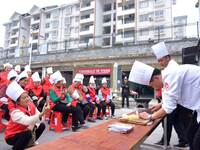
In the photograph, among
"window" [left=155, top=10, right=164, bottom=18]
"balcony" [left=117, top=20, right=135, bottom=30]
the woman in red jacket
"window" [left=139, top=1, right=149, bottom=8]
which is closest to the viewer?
the woman in red jacket

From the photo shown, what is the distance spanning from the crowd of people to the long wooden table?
1011 mm

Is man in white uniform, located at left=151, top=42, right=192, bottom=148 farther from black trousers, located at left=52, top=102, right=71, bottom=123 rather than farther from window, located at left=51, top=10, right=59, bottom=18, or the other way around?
window, located at left=51, top=10, right=59, bottom=18

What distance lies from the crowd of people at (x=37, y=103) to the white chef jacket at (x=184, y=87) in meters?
1.50

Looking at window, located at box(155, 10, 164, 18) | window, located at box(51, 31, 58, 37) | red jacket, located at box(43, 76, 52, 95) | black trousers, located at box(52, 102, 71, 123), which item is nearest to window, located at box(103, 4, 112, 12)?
window, located at box(155, 10, 164, 18)

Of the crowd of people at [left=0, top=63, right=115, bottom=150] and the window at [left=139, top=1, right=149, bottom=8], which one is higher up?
the window at [left=139, top=1, right=149, bottom=8]

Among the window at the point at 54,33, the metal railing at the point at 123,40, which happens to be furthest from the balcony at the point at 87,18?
the metal railing at the point at 123,40

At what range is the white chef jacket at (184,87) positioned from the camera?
183 cm

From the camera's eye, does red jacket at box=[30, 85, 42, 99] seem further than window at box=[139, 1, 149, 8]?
No

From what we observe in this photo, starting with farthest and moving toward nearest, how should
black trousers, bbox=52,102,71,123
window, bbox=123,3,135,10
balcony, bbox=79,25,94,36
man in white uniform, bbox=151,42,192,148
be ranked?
balcony, bbox=79,25,94,36 → window, bbox=123,3,135,10 → black trousers, bbox=52,102,71,123 → man in white uniform, bbox=151,42,192,148

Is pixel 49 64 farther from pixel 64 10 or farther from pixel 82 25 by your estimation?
pixel 64 10

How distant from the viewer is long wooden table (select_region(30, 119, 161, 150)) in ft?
4.88

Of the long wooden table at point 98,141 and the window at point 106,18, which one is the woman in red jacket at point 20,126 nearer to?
the long wooden table at point 98,141

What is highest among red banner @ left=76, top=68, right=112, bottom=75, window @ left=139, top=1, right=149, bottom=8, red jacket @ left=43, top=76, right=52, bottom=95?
window @ left=139, top=1, right=149, bottom=8

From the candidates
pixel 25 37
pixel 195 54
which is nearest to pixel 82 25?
pixel 25 37
